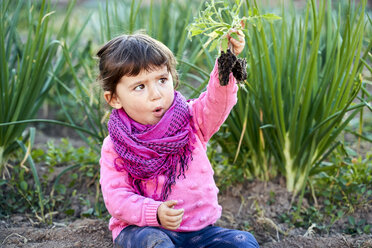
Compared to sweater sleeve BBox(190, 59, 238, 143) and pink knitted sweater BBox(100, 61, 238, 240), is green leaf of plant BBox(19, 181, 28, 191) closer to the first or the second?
pink knitted sweater BBox(100, 61, 238, 240)

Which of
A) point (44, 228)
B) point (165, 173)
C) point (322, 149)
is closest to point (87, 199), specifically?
point (44, 228)

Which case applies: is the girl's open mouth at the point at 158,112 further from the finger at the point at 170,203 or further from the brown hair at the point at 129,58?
the finger at the point at 170,203

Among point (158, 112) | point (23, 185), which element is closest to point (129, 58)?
point (158, 112)

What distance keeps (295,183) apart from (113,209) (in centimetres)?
99

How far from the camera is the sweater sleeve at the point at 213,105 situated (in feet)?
5.24

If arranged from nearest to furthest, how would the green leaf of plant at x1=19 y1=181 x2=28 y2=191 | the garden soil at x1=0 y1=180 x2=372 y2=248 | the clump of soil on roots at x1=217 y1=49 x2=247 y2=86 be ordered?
the clump of soil on roots at x1=217 y1=49 x2=247 y2=86 < the garden soil at x1=0 y1=180 x2=372 y2=248 < the green leaf of plant at x1=19 y1=181 x2=28 y2=191

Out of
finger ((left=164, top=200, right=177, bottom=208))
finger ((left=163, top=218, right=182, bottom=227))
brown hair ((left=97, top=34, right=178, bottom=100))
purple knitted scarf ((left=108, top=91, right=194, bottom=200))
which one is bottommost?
finger ((left=163, top=218, right=182, bottom=227))

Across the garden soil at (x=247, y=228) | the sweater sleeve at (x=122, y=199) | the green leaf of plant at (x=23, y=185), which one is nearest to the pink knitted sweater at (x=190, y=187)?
the sweater sleeve at (x=122, y=199)

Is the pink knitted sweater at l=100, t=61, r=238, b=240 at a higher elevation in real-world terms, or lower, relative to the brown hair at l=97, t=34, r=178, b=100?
lower

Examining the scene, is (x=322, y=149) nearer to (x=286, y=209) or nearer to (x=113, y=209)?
(x=286, y=209)

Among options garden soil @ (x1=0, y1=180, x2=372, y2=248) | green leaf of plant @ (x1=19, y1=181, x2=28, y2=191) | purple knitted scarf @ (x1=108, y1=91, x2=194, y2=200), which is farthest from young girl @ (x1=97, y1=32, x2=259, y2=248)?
green leaf of plant @ (x1=19, y1=181, x2=28, y2=191)

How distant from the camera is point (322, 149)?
2.21m

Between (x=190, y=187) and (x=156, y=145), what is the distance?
20cm

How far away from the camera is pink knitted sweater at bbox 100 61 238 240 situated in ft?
5.36
